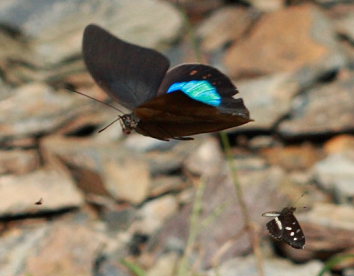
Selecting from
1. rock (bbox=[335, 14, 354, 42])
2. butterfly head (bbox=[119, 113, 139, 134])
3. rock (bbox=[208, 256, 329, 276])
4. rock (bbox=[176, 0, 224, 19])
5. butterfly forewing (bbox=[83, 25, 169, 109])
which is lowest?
rock (bbox=[208, 256, 329, 276])

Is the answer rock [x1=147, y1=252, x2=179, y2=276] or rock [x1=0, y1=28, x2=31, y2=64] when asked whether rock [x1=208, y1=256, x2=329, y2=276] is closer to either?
rock [x1=147, y1=252, x2=179, y2=276]

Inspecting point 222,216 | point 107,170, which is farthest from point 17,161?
point 222,216

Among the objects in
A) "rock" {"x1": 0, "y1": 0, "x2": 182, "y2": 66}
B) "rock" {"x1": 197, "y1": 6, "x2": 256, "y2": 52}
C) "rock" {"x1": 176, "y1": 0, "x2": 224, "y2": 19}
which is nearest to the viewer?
"rock" {"x1": 0, "y1": 0, "x2": 182, "y2": 66}

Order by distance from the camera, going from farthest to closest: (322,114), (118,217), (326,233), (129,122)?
(322,114), (118,217), (326,233), (129,122)

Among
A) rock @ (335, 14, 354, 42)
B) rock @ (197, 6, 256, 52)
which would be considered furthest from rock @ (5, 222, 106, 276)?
rock @ (335, 14, 354, 42)

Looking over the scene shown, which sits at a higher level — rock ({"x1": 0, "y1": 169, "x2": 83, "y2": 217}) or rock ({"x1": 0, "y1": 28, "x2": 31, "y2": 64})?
rock ({"x1": 0, "y1": 28, "x2": 31, "y2": 64})

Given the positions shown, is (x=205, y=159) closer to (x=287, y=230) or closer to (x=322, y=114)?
(x=322, y=114)

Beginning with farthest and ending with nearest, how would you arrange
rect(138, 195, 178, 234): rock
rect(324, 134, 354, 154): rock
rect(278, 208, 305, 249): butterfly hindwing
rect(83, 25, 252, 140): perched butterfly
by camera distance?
1. rect(324, 134, 354, 154): rock
2. rect(138, 195, 178, 234): rock
3. rect(83, 25, 252, 140): perched butterfly
4. rect(278, 208, 305, 249): butterfly hindwing
